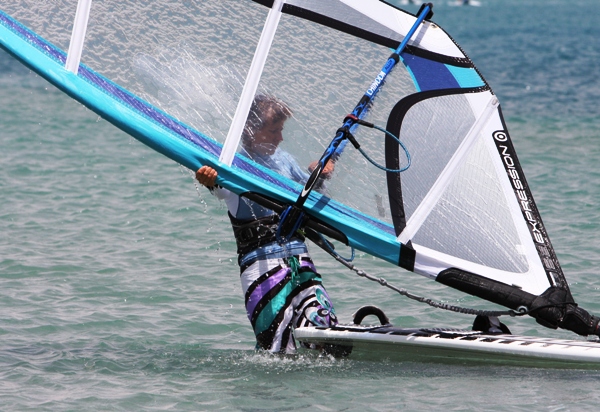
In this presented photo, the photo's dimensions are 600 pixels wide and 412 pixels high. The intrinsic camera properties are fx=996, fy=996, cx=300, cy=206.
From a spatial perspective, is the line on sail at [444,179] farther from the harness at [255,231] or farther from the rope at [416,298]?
the harness at [255,231]

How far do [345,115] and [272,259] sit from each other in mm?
935

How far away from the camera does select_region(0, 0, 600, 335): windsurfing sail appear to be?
18.3ft

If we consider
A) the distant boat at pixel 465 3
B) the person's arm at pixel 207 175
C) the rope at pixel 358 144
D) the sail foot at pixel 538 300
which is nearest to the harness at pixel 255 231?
the person's arm at pixel 207 175

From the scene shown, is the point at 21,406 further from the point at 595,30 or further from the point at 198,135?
the point at 595,30

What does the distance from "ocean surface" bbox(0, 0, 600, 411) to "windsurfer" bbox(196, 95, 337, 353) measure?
215 millimetres

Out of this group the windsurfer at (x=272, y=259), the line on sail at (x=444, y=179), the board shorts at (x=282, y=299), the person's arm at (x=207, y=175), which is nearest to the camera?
the person's arm at (x=207, y=175)

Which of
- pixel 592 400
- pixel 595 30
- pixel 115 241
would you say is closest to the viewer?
pixel 592 400

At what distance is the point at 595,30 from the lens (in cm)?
4512

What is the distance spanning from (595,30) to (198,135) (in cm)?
4249

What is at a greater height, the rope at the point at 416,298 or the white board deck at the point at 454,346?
the rope at the point at 416,298

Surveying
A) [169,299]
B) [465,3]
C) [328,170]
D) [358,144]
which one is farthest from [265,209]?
[465,3]

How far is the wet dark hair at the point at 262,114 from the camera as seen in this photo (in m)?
5.67

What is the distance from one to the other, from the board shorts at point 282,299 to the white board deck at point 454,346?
12 cm

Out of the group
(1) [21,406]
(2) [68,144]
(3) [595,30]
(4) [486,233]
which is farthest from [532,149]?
(3) [595,30]
